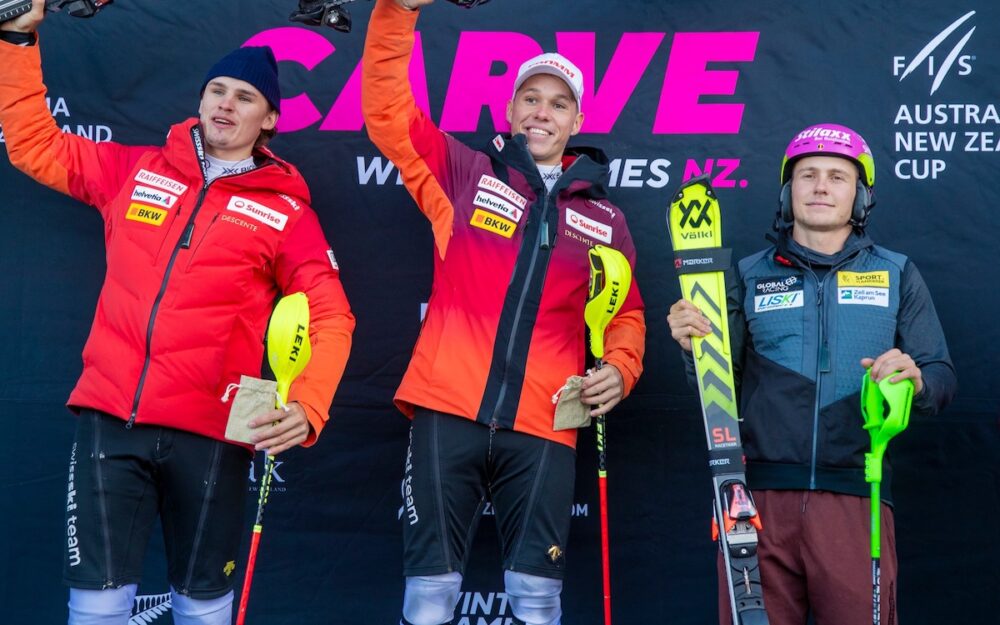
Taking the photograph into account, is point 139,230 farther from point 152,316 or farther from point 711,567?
point 711,567

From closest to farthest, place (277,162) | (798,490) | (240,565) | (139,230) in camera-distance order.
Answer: (798,490), (139,230), (277,162), (240,565)

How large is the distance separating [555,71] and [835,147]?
2.95ft

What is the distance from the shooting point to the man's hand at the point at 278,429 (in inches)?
119

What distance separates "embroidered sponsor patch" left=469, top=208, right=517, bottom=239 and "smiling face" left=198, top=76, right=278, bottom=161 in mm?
767

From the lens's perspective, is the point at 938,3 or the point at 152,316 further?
the point at 938,3

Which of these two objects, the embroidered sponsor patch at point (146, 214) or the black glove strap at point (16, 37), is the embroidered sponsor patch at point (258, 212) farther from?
the black glove strap at point (16, 37)

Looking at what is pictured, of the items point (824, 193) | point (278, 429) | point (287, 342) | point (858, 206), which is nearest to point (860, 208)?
point (858, 206)

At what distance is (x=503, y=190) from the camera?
10.9ft

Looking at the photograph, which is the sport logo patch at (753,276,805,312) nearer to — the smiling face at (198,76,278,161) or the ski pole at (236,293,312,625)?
the ski pole at (236,293,312,625)

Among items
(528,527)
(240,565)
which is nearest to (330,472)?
(240,565)

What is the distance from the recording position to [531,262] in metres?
3.24

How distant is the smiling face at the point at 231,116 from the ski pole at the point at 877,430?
199 centimetres

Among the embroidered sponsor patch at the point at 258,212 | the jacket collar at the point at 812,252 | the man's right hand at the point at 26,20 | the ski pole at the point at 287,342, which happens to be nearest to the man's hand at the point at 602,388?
the jacket collar at the point at 812,252

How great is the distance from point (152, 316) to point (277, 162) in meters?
0.67
